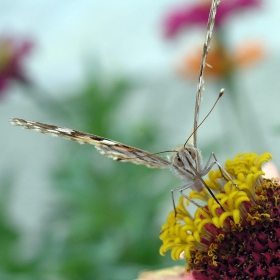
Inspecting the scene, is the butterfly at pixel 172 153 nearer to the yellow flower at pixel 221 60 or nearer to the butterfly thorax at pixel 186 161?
the butterfly thorax at pixel 186 161

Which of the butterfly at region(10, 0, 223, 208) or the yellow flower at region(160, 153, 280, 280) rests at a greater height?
the butterfly at region(10, 0, 223, 208)

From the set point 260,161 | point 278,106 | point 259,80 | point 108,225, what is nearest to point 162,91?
point 259,80

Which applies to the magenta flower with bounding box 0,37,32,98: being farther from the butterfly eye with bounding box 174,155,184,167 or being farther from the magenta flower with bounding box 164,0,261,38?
the butterfly eye with bounding box 174,155,184,167

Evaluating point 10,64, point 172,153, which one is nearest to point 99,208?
point 10,64

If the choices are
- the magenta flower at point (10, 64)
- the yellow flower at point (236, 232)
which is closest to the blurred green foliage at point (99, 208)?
the magenta flower at point (10, 64)

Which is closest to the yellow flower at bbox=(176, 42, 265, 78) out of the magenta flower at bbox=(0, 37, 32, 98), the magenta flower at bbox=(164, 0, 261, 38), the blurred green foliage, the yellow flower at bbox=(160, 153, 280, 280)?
the magenta flower at bbox=(164, 0, 261, 38)

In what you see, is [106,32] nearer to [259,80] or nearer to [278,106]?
[259,80]

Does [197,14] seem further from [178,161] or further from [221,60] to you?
[178,161]
